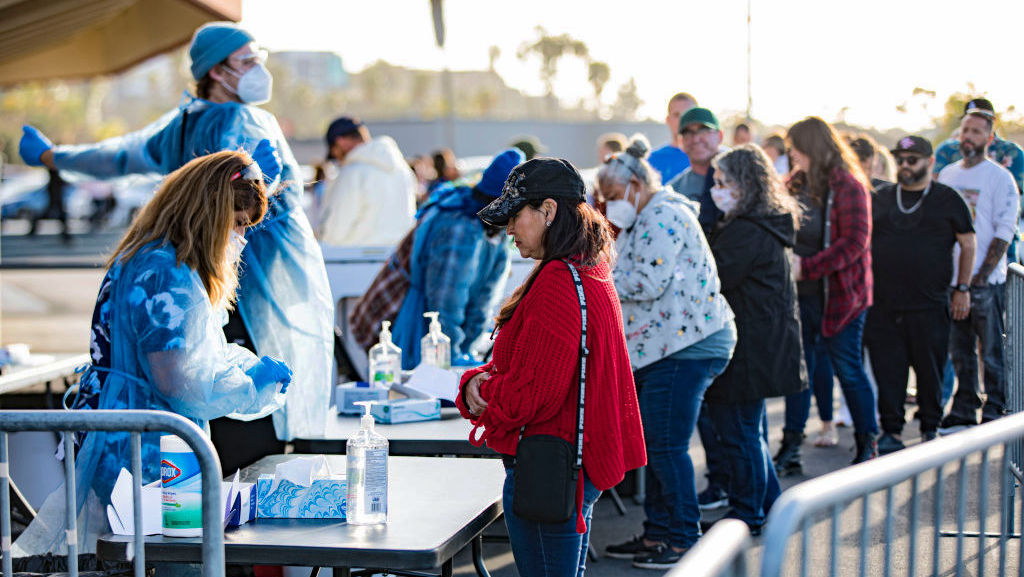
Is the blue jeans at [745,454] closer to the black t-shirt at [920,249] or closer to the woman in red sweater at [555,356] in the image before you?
the black t-shirt at [920,249]

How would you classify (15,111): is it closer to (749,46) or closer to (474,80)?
(749,46)

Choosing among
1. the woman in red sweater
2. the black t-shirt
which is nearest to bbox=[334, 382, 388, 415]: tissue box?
the woman in red sweater

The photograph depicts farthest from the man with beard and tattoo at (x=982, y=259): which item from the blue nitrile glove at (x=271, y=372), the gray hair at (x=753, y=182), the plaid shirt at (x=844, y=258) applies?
the blue nitrile glove at (x=271, y=372)

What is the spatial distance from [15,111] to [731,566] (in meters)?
84.5

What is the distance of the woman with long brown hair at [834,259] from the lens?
243 inches

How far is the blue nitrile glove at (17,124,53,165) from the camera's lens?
4.68m

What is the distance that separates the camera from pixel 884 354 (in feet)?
22.1

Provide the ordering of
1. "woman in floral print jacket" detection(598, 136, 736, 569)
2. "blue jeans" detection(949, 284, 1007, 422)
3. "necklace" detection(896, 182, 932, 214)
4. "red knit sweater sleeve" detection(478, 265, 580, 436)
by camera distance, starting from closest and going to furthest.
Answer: "red knit sweater sleeve" detection(478, 265, 580, 436) → "woman in floral print jacket" detection(598, 136, 736, 569) → "necklace" detection(896, 182, 932, 214) → "blue jeans" detection(949, 284, 1007, 422)

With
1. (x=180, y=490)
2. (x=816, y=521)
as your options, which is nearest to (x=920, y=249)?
(x=816, y=521)

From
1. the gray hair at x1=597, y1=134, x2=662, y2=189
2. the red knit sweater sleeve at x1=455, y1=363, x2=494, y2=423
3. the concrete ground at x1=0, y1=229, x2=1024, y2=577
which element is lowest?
the concrete ground at x1=0, y1=229, x2=1024, y2=577

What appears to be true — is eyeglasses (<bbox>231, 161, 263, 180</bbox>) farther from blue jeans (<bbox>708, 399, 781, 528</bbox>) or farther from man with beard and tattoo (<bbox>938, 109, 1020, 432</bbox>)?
man with beard and tattoo (<bbox>938, 109, 1020, 432</bbox>)

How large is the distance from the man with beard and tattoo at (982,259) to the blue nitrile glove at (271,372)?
16.0ft

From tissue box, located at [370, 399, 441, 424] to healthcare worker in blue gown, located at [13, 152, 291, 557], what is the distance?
977 mm

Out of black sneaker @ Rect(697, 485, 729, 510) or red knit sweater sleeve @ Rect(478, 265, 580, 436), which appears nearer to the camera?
red knit sweater sleeve @ Rect(478, 265, 580, 436)
